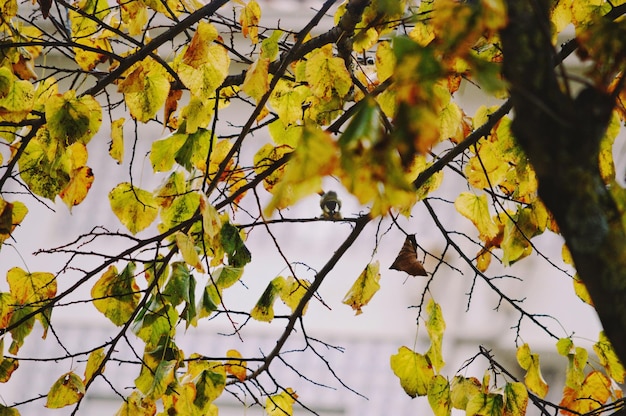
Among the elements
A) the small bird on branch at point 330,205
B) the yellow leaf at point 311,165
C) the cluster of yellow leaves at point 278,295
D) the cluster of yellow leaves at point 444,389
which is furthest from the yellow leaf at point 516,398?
the small bird on branch at point 330,205

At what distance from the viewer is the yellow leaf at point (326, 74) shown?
4.34 ft

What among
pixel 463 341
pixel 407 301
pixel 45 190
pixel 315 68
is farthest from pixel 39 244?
pixel 315 68

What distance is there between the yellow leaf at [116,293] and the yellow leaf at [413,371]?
1.64 ft

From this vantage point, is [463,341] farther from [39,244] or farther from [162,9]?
[162,9]

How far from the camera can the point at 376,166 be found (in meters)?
0.60

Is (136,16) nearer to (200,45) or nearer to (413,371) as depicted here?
(200,45)

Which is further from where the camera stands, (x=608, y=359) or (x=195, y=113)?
(x=608, y=359)

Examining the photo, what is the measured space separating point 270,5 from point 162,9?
209 centimetres

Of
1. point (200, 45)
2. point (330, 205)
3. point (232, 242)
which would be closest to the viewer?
point (200, 45)

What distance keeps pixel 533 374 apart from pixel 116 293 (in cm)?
79

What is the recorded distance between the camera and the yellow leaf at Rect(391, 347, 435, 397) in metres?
1.45

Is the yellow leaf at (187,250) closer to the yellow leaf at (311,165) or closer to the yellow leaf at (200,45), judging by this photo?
the yellow leaf at (200,45)

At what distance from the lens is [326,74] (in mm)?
1341

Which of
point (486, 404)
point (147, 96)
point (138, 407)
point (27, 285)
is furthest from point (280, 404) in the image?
point (147, 96)
